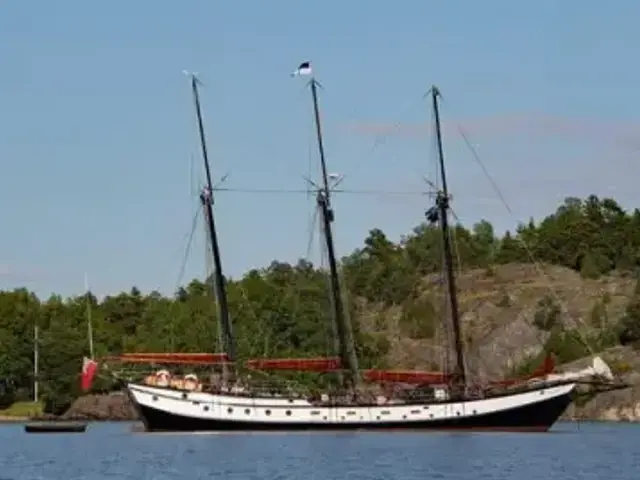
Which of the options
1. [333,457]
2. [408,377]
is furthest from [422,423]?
[333,457]

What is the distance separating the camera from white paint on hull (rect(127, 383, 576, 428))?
431 feet

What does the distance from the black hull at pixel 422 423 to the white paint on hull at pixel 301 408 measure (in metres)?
0.27

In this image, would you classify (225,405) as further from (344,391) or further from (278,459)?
(278,459)

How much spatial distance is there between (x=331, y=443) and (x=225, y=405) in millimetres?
19532

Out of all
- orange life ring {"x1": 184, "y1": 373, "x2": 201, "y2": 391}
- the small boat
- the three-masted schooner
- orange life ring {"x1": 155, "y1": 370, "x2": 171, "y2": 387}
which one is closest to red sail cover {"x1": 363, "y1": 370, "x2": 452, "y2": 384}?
the three-masted schooner

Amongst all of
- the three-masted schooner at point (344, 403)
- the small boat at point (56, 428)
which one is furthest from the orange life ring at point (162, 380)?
the small boat at point (56, 428)

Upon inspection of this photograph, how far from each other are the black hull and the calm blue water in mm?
1816

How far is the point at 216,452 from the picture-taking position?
104188 mm

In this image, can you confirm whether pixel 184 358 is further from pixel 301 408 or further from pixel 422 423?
pixel 422 423

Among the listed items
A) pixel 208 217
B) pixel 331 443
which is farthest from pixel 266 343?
pixel 331 443

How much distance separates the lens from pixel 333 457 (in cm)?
9750

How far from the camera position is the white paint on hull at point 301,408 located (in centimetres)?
13125

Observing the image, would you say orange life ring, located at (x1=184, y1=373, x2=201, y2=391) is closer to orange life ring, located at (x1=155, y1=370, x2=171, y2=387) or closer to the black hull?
orange life ring, located at (x1=155, y1=370, x2=171, y2=387)

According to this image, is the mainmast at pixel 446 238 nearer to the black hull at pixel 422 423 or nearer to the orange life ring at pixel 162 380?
the black hull at pixel 422 423
